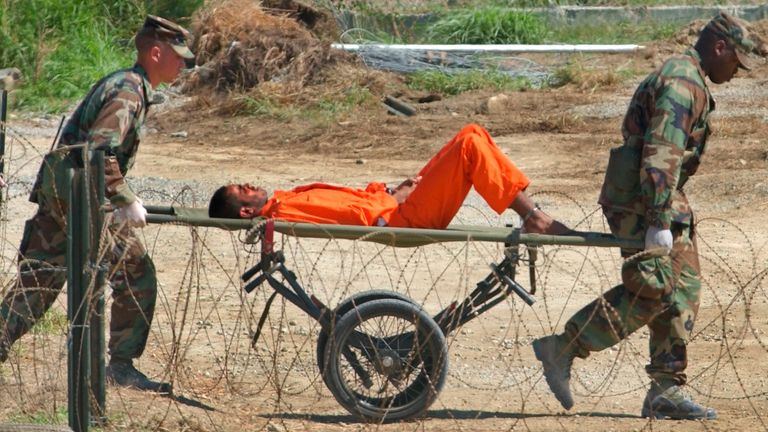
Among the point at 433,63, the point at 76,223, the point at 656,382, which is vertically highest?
the point at 76,223

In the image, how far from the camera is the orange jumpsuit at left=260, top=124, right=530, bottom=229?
599 cm

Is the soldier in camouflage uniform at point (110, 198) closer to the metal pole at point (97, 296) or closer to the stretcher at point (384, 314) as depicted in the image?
the stretcher at point (384, 314)

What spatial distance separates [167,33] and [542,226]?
1801 mm

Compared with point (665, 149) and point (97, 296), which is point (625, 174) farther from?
point (97, 296)

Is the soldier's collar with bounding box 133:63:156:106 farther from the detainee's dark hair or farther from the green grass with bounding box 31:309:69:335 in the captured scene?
the green grass with bounding box 31:309:69:335

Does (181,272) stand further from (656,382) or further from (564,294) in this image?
(656,382)

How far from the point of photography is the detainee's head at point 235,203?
19.8 feet

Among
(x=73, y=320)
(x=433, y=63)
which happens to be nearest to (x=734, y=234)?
(x=73, y=320)

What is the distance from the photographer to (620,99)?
1527 cm

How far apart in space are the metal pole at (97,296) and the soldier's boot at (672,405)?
2357mm

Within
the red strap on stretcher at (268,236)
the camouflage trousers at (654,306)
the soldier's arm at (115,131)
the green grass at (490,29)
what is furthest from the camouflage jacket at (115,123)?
the green grass at (490,29)

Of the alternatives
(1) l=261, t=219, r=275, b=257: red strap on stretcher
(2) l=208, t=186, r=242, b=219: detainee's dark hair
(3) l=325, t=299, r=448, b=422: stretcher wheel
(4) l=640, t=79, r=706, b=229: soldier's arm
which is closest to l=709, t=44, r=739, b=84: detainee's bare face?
(4) l=640, t=79, r=706, b=229: soldier's arm

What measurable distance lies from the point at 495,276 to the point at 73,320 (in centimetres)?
191

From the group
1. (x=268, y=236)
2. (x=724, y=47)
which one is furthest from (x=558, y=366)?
(x=724, y=47)
